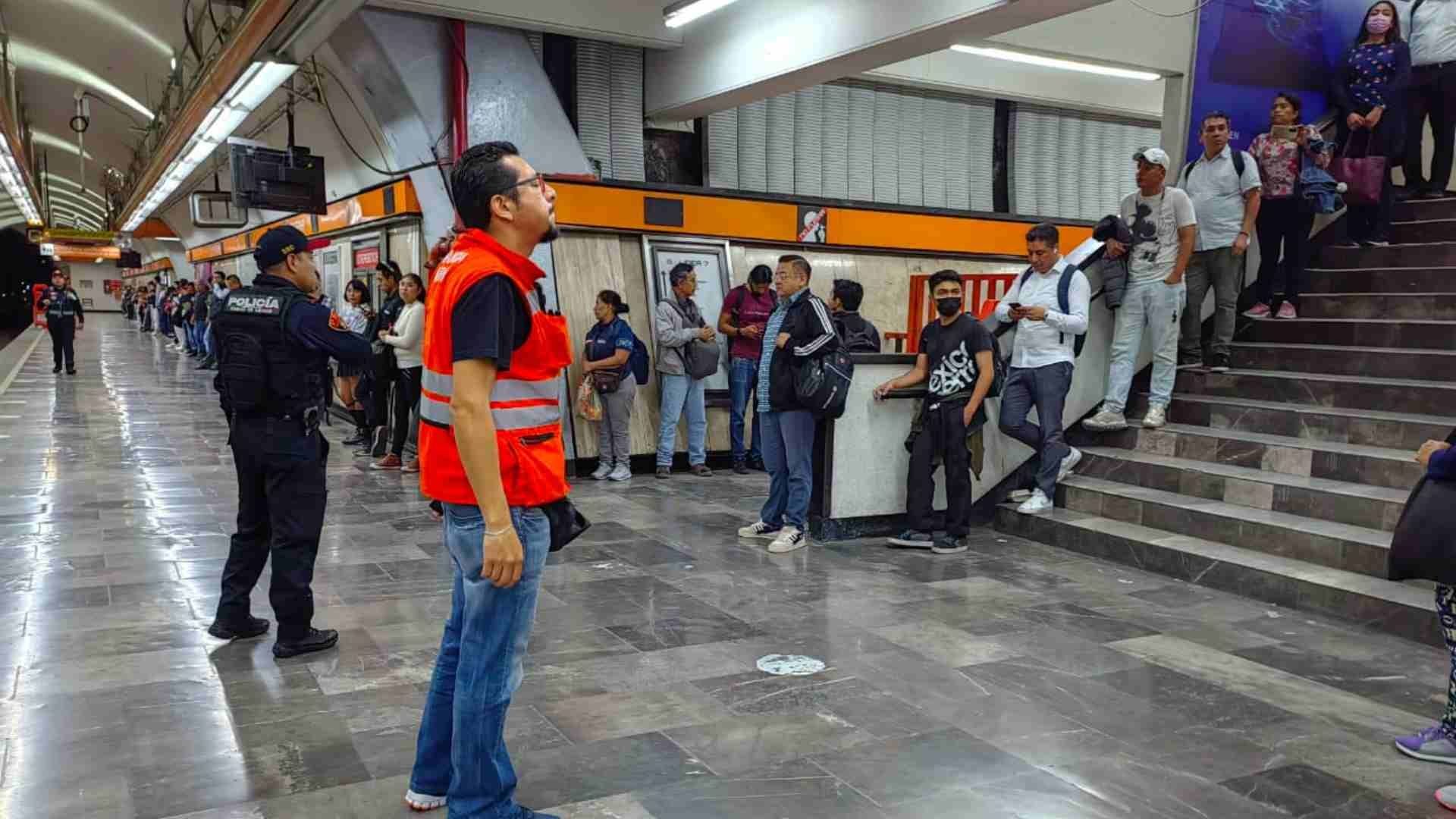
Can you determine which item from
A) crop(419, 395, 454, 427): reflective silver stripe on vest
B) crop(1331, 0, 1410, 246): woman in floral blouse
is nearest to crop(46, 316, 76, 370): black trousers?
crop(419, 395, 454, 427): reflective silver stripe on vest

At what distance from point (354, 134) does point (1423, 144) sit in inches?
378

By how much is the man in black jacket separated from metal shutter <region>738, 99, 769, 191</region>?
3979 millimetres

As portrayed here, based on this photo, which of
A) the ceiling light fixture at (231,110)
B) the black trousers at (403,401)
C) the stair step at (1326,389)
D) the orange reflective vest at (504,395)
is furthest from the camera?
the black trousers at (403,401)

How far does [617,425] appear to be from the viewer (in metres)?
8.26

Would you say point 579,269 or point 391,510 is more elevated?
point 579,269

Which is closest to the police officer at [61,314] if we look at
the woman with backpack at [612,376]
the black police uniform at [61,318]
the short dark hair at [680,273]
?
the black police uniform at [61,318]

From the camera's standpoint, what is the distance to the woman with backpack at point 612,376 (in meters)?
7.91

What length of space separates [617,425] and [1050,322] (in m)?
3.67

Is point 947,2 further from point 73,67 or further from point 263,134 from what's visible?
point 73,67

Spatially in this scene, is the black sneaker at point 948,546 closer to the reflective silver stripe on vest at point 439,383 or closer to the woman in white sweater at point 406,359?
the woman in white sweater at point 406,359

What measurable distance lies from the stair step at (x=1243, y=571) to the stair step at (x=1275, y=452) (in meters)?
0.75

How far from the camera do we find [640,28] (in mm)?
8406

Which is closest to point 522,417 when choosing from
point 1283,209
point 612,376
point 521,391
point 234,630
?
point 521,391

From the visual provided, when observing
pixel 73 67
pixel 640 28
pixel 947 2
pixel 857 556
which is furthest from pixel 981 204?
pixel 73 67
